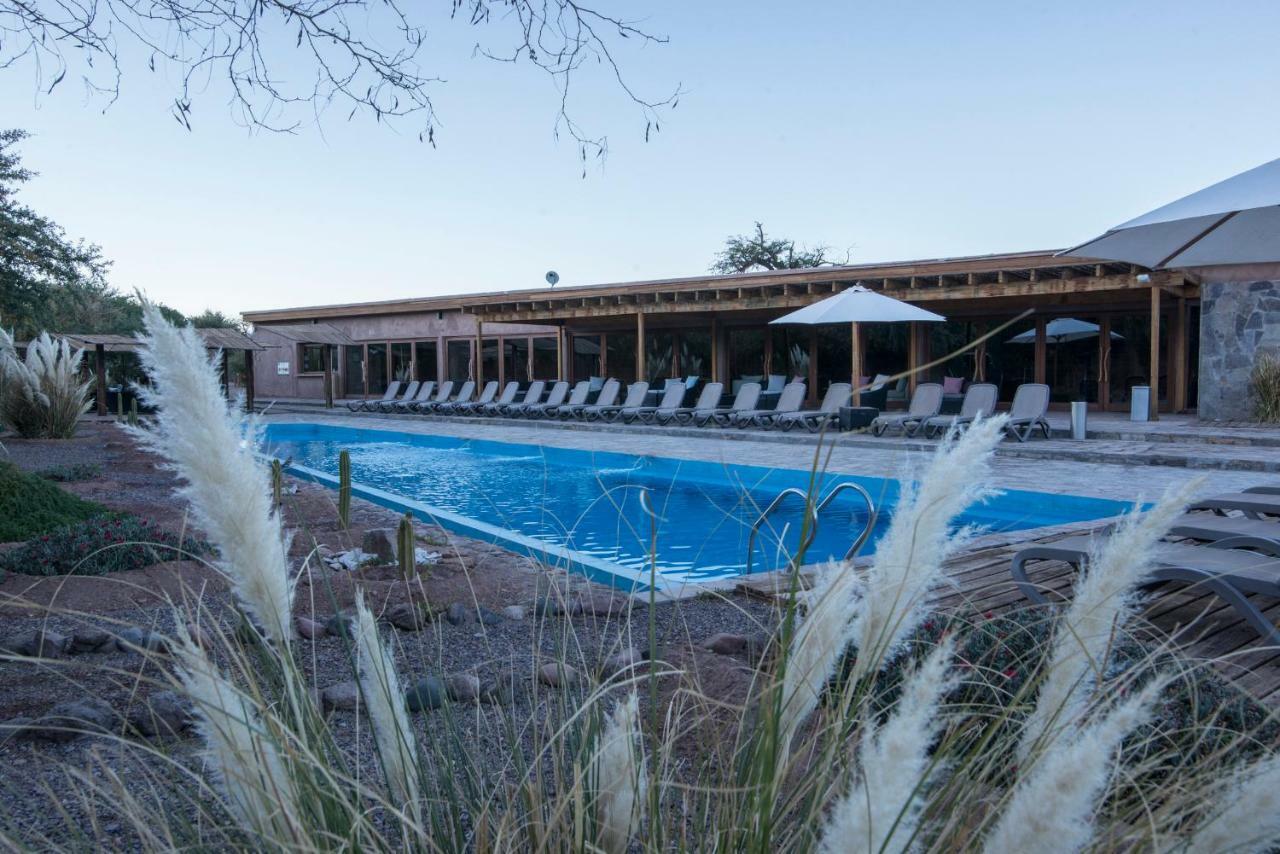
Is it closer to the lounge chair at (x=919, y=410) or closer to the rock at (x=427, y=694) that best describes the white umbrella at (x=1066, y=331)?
the lounge chair at (x=919, y=410)

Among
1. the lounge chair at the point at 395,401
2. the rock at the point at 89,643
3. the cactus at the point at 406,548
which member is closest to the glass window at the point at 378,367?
the lounge chair at the point at 395,401

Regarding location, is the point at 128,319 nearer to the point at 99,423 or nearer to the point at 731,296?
the point at 99,423

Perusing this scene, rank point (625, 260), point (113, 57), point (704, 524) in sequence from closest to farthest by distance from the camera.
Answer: point (113, 57) < point (704, 524) < point (625, 260)

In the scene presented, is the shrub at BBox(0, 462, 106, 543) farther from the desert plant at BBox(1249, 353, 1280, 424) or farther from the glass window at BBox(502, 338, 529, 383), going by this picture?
the glass window at BBox(502, 338, 529, 383)

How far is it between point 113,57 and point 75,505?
3789mm

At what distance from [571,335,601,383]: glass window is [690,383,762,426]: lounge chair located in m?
7.32

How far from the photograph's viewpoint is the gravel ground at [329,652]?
1.40 m

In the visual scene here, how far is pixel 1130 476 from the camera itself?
9.08 meters

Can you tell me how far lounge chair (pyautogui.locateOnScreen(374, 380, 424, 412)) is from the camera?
21.7m

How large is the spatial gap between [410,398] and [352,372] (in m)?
6.35

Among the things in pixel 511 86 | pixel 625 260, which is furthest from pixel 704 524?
pixel 625 260

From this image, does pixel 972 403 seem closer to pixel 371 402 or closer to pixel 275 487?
pixel 275 487

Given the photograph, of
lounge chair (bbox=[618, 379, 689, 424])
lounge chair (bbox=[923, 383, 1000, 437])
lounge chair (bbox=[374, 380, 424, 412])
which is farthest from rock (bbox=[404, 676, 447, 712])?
lounge chair (bbox=[374, 380, 424, 412])

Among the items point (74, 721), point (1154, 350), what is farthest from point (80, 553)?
point (1154, 350)
